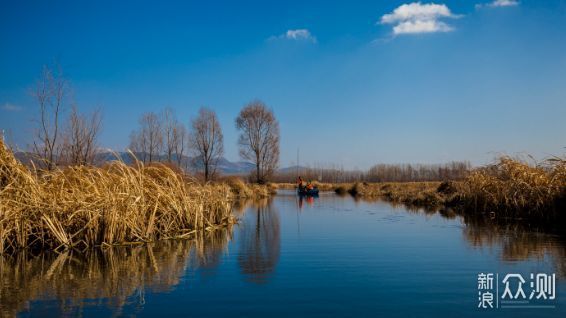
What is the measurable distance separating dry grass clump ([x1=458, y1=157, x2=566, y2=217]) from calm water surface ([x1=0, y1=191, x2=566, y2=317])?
2.77 m

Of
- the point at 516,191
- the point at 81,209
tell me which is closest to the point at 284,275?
the point at 81,209

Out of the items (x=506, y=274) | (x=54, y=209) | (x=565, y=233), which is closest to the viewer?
(x=506, y=274)

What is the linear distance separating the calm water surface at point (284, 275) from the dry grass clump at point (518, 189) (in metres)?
2.77

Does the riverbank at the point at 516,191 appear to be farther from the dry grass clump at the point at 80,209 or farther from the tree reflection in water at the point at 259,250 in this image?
the dry grass clump at the point at 80,209

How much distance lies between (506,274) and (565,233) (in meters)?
4.78

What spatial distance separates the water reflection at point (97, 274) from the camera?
180 inches

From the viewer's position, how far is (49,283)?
528 cm

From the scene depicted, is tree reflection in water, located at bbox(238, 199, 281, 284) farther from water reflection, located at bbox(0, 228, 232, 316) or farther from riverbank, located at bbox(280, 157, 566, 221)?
A: riverbank, located at bbox(280, 157, 566, 221)

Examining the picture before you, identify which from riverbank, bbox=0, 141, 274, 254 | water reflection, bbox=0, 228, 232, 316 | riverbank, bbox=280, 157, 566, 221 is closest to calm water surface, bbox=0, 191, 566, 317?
water reflection, bbox=0, 228, 232, 316

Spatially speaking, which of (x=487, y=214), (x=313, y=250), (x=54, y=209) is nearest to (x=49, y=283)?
(x=54, y=209)

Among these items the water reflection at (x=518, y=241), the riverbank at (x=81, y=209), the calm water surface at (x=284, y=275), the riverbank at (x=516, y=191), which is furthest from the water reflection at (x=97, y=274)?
the riverbank at (x=516, y=191)

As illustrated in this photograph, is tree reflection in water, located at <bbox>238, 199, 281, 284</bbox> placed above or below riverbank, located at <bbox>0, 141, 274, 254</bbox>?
below

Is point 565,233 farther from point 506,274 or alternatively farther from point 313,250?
point 313,250

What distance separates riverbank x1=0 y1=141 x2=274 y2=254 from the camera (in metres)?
7.50
